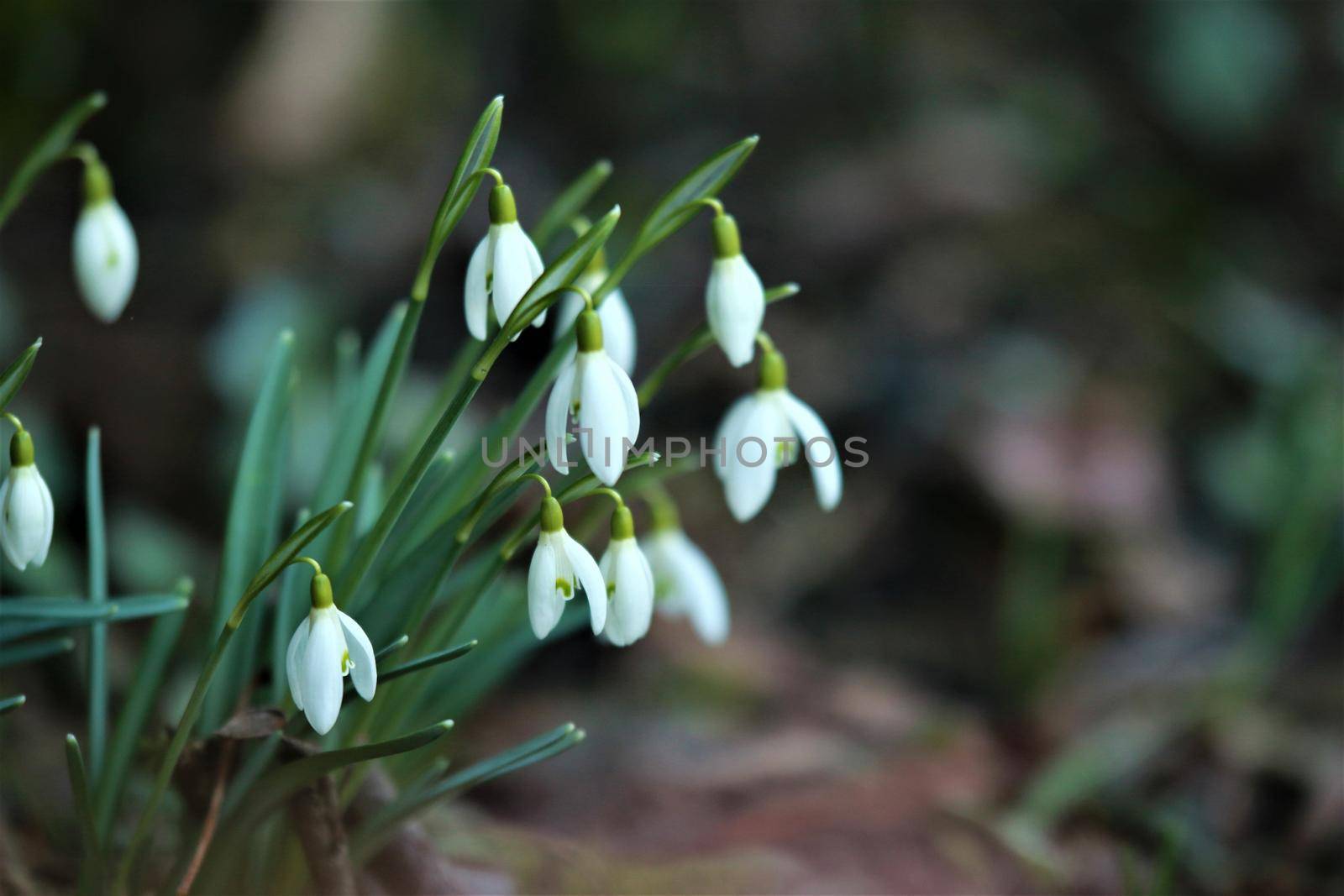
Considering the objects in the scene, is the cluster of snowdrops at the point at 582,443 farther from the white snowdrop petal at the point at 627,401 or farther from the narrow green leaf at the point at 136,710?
the narrow green leaf at the point at 136,710

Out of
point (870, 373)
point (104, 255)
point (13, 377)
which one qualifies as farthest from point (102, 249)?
point (870, 373)

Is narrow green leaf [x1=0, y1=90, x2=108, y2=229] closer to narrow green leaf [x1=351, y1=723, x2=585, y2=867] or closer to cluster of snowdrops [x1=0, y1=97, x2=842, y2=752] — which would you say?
cluster of snowdrops [x1=0, y1=97, x2=842, y2=752]

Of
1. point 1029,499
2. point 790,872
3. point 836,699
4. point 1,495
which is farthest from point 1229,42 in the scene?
point 1,495

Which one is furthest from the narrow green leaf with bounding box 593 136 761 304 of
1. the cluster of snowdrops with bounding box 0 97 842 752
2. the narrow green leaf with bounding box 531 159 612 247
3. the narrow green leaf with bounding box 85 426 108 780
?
the narrow green leaf with bounding box 85 426 108 780

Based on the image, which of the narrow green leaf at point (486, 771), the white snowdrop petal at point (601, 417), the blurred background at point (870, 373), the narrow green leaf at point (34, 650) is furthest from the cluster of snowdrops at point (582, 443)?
the blurred background at point (870, 373)

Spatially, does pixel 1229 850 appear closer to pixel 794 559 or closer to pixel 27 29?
pixel 794 559

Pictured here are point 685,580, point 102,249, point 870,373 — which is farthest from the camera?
point 870,373

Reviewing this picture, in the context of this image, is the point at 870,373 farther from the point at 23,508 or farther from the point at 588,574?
the point at 23,508
